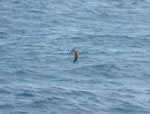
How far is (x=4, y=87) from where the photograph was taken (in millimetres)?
50656

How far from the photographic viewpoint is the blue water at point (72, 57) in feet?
158

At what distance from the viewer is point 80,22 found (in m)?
73.3

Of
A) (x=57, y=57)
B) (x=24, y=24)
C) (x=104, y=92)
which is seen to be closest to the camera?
(x=104, y=92)

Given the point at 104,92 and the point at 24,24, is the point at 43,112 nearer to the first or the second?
the point at 104,92

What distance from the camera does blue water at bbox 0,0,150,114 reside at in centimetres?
4824

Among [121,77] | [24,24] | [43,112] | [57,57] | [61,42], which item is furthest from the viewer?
[24,24]

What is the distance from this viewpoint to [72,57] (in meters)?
60.6

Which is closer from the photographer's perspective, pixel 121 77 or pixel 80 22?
pixel 121 77

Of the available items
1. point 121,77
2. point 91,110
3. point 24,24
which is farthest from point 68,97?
point 24,24

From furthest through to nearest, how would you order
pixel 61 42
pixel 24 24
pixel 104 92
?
pixel 24 24 → pixel 61 42 → pixel 104 92

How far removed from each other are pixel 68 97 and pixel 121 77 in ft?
25.1

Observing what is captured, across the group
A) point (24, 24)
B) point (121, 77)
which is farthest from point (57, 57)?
point (24, 24)

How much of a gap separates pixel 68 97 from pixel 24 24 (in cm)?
2399

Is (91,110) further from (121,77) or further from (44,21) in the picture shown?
(44,21)
